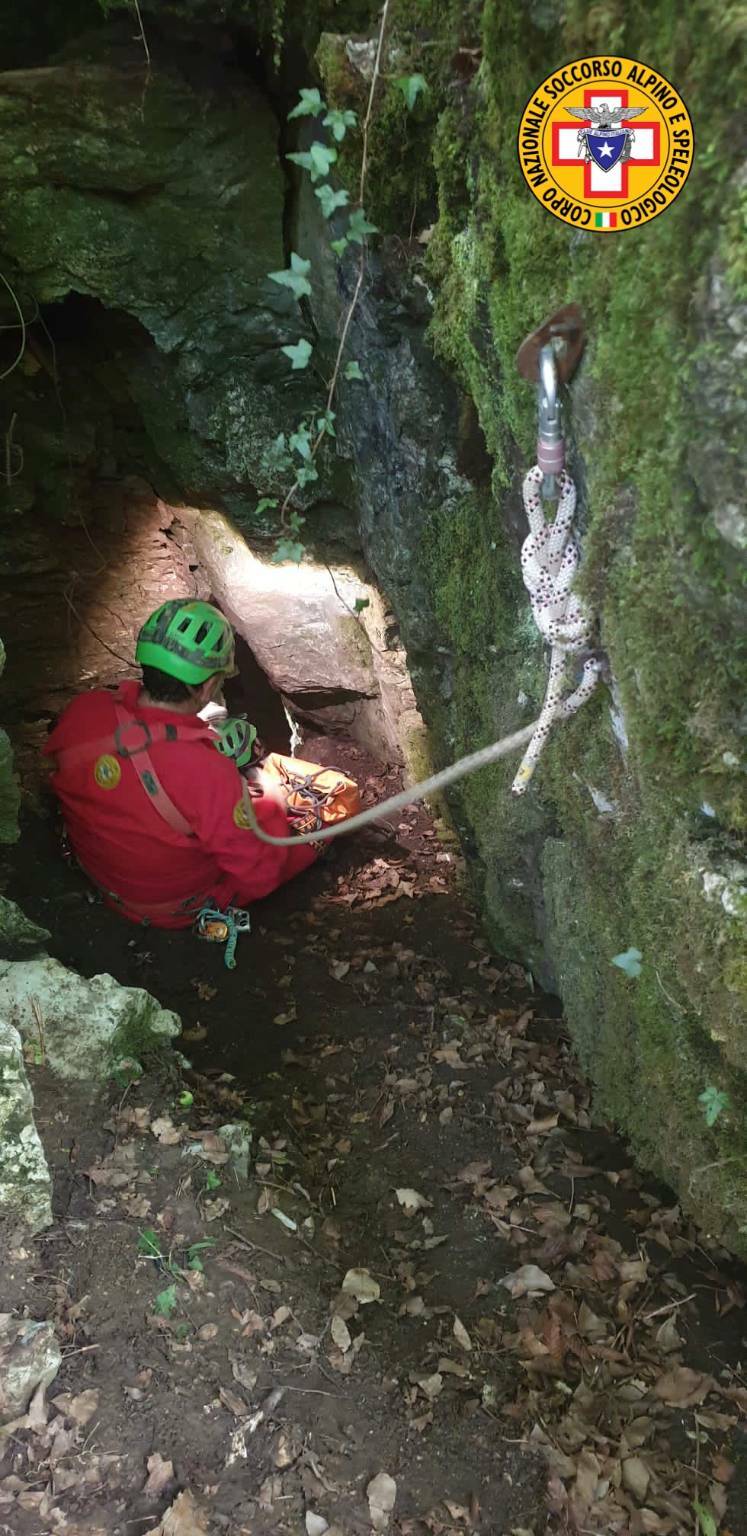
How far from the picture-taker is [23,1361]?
9.13ft

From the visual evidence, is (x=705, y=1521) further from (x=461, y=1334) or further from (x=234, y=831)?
(x=234, y=831)

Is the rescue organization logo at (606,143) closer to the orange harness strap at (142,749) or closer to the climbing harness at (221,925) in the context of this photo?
the orange harness strap at (142,749)

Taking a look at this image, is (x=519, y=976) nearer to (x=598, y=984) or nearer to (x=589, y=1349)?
(x=598, y=984)

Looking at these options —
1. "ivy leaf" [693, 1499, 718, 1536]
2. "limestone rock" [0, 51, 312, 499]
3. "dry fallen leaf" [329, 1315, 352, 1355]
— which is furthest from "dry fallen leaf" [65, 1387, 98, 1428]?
"limestone rock" [0, 51, 312, 499]

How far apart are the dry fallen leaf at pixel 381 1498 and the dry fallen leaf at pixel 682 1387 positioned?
95 cm

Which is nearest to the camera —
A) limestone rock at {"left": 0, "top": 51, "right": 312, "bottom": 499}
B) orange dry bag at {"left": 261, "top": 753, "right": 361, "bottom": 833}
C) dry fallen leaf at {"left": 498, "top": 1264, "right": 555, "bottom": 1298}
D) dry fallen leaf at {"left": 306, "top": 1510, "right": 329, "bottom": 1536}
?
dry fallen leaf at {"left": 306, "top": 1510, "right": 329, "bottom": 1536}

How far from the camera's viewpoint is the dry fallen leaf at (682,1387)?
3.21 m

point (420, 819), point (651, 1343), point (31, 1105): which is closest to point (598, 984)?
point (651, 1343)

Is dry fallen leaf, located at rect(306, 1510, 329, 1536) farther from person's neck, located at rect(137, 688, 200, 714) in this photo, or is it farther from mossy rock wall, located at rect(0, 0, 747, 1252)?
person's neck, located at rect(137, 688, 200, 714)

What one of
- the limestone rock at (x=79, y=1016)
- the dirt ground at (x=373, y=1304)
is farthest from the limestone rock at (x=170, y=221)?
the dirt ground at (x=373, y=1304)

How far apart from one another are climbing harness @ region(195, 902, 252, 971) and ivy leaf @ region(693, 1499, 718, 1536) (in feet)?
11.4

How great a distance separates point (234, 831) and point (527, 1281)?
2.81 metres

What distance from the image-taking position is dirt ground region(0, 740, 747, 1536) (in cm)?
279

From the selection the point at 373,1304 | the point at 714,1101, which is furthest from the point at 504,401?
the point at 373,1304
